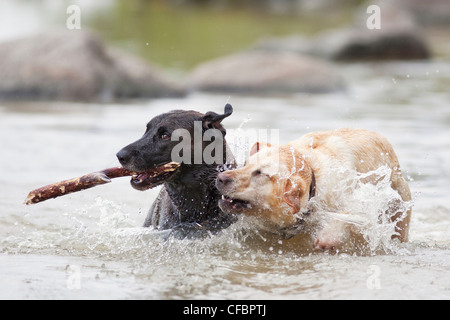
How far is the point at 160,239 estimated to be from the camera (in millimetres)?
6367

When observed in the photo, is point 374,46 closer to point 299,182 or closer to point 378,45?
point 378,45

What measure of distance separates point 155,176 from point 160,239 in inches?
23.3

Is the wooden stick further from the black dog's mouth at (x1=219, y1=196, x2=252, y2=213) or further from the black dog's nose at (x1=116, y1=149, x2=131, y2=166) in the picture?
the black dog's mouth at (x1=219, y1=196, x2=252, y2=213)

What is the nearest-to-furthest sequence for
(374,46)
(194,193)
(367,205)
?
(367,205)
(194,193)
(374,46)

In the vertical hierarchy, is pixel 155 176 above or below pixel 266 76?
below

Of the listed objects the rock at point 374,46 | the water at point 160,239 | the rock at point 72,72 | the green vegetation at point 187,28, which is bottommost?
the water at point 160,239

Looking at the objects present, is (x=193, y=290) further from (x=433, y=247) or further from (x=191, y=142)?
(x=433, y=247)

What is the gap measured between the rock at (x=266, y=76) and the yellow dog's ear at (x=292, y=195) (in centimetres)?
1151

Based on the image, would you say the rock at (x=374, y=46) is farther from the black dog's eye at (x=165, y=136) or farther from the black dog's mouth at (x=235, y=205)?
the black dog's mouth at (x=235, y=205)

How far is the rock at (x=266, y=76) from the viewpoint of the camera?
56.1 ft

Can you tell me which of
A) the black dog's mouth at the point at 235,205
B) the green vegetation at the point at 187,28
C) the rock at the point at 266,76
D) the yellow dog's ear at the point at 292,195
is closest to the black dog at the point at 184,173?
the black dog's mouth at the point at 235,205

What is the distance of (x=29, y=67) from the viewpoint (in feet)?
51.1

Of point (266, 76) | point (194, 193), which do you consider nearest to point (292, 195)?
point (194, 193)

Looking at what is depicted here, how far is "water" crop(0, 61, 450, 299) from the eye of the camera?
5176 millimetres
